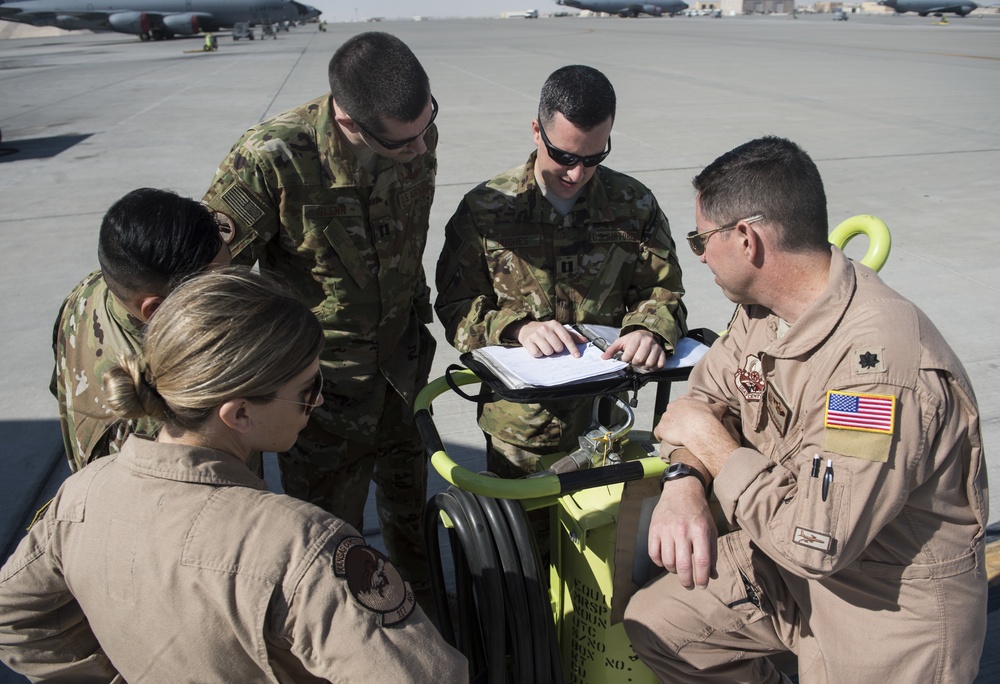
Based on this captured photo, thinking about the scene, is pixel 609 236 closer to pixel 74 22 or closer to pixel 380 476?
pixel 380 476

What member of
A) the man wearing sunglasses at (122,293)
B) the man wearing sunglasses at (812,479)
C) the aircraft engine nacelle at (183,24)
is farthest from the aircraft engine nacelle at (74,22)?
the man wearing sunglasses at (812,479)

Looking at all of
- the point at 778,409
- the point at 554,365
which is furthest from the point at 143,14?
the point at 778,409

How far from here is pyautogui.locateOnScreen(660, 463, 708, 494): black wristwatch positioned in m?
1.82

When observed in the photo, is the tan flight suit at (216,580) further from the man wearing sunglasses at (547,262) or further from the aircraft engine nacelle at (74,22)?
the aircraft engine nacelle at (74,22)

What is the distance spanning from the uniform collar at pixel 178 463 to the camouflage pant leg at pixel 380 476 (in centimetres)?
124

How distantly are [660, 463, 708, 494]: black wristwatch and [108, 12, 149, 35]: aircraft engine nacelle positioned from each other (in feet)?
152

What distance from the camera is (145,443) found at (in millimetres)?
1240

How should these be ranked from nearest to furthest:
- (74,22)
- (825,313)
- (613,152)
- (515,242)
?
(825,313) → (515,242) → (613,152) → (74,22)

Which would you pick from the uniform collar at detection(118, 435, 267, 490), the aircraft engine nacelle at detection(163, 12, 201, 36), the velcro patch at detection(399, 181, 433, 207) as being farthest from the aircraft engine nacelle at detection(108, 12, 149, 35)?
the uniform collar at detection(118, 435, 267, 490)

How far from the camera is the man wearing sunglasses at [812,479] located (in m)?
1.49

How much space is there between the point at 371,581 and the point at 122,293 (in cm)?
97

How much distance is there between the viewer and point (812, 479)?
1526 mm

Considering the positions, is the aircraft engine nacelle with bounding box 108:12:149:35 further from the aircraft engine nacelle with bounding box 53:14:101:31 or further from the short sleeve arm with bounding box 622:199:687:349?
the short sleeve arm with bounding box 622:199:687:349

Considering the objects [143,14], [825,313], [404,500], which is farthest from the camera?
[143,14]
